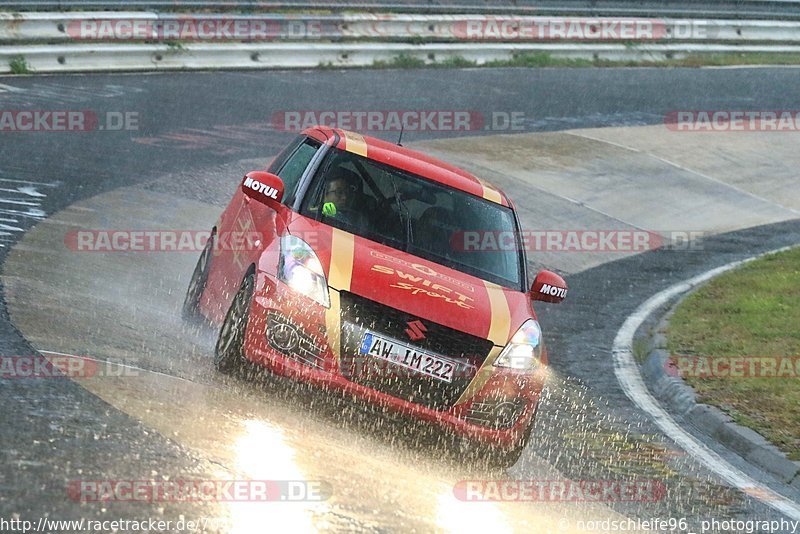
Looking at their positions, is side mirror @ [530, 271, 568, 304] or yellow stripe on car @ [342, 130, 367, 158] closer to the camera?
side mirror @ [530, 271, 568, 304]

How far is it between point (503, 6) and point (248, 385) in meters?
18.0

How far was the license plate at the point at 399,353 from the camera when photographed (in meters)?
7.14

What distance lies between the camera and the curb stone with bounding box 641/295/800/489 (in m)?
8.64

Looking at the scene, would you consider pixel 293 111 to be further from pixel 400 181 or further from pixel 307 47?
pixel 400 181

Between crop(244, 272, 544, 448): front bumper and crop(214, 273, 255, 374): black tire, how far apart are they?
8cm

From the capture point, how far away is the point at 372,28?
A: 22891 mm

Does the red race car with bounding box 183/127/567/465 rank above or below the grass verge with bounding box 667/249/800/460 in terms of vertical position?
above

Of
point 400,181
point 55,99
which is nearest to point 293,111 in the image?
point 55,99

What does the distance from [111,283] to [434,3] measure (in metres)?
14.5

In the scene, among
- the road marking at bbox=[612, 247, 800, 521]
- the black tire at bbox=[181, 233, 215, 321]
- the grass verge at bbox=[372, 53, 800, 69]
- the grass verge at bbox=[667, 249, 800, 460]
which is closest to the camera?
the road marking at bbox=[612, 247, 800, 521]

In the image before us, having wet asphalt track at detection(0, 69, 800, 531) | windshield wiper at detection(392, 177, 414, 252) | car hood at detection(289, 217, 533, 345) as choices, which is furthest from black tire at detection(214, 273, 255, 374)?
windshield wiper at detection(392, 177, 414, 252)

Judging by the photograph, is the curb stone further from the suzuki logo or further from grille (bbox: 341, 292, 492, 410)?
the suzuki logo

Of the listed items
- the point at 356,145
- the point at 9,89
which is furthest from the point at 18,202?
the point at 9,89

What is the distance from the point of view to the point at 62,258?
10727 millimetres
